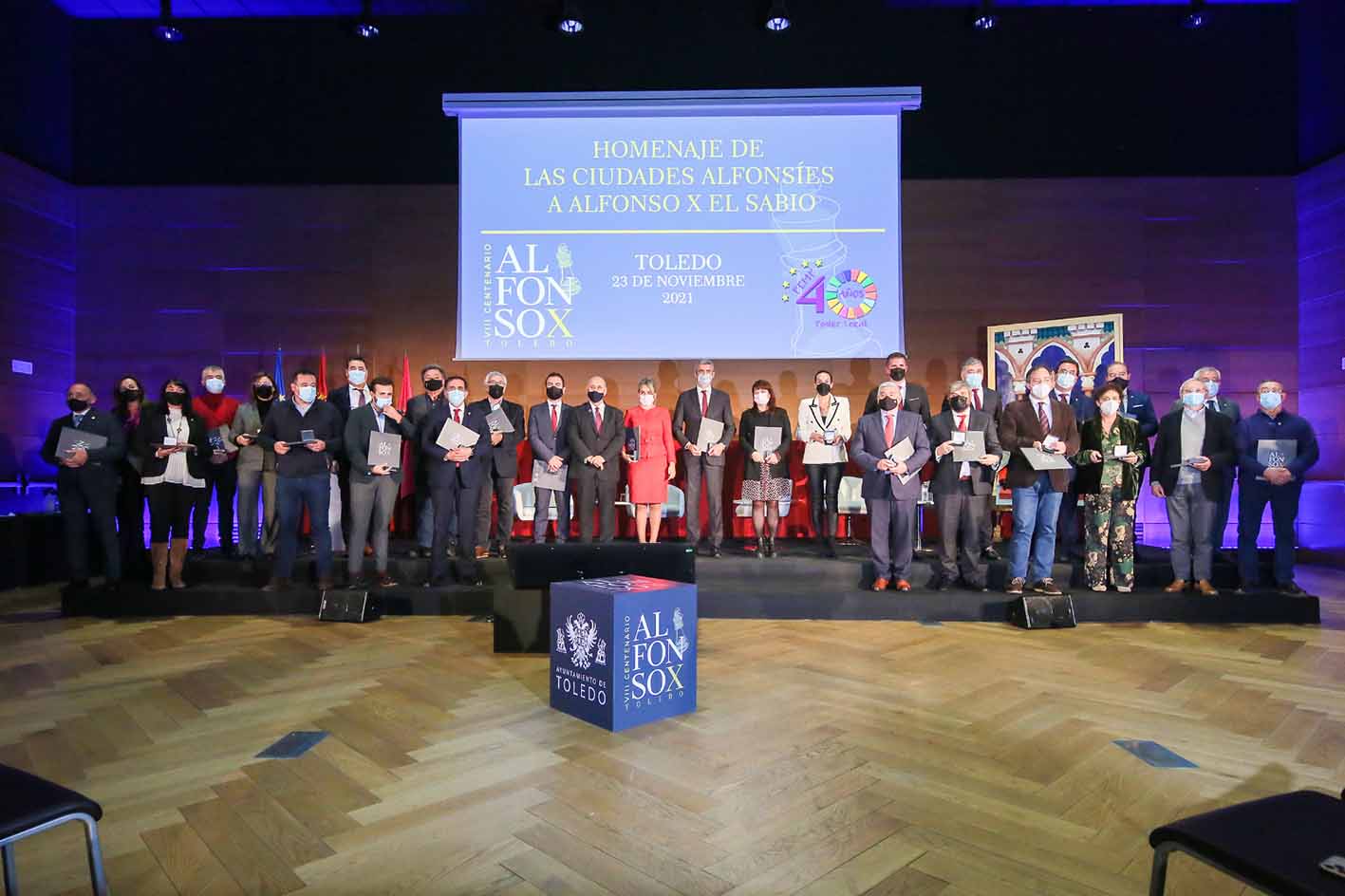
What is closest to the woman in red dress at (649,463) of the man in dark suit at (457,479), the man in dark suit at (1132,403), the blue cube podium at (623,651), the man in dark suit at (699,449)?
the man in dark suit at (699,449)

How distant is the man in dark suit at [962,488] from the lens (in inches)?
187

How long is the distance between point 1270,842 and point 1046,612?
3.52m

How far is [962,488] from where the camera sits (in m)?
4.76

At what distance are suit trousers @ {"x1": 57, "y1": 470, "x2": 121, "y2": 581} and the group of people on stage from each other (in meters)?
0.01

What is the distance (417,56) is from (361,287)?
7.68 ft

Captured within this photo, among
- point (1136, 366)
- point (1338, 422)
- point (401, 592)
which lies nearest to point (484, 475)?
point (401, 592)

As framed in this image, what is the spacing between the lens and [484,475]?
5137 mm

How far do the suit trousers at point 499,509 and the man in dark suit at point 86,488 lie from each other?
7.98 feet

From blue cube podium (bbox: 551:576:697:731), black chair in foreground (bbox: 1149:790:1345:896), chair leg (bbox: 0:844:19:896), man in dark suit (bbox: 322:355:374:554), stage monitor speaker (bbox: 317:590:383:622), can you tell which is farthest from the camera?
man in dark suit (bbox: 322:355:374:554)

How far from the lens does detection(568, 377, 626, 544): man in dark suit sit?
17.3ft

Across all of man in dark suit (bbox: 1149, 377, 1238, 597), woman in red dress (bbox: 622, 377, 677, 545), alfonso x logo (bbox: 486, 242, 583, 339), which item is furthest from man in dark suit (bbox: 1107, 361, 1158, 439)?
alfonso x logo (bbox: 486, 242, 583, 339)

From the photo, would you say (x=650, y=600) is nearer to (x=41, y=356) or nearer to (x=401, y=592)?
(x=401, y=592)

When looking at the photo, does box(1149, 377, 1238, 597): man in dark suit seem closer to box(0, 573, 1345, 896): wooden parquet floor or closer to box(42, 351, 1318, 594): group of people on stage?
box(42, 351, 1318, 594): group of people on stage

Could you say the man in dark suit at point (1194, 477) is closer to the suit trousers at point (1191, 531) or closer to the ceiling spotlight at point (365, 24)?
the suit trousers at point (1191, 531)
